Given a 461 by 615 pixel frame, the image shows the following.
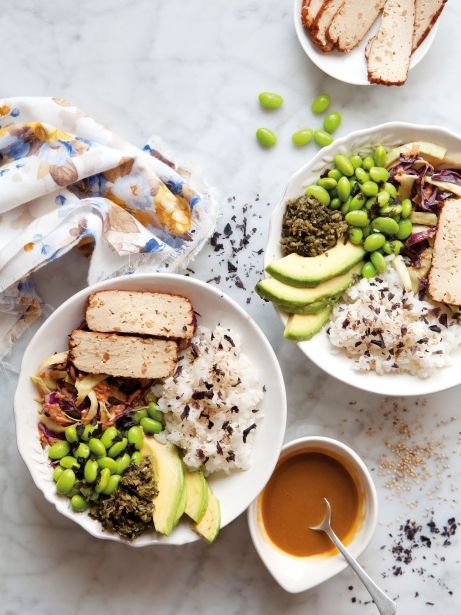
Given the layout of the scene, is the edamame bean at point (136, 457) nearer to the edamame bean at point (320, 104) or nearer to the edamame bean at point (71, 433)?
the edamame bean at point (71, 433)

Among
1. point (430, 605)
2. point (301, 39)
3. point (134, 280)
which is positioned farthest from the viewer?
point (430, 605)

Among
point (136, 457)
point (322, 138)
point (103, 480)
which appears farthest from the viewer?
point (322, 138)

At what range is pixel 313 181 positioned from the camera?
350cm

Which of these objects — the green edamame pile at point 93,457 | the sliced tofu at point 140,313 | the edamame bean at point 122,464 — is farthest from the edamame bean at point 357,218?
the edamame bean at point 122,464

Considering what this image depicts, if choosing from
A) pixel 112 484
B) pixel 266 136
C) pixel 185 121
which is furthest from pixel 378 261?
pixel 112 484

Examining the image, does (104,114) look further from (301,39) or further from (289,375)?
(289,375)

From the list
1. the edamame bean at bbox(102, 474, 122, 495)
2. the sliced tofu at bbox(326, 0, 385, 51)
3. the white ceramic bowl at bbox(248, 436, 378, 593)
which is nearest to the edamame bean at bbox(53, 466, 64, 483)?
the edamame bean at bbox(102, 474, 122, 495)

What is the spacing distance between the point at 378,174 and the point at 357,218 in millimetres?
238

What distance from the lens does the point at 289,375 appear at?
3.83 metres

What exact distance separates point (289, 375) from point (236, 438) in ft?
1.93

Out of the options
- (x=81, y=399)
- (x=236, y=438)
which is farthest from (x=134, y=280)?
(x=236, y=438)

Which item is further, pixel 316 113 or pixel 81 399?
pixel 316 113

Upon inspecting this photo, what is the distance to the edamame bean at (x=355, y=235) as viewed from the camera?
135 inches

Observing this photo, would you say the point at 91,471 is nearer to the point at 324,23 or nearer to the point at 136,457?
the point at 136,457
